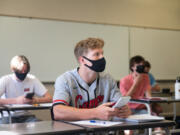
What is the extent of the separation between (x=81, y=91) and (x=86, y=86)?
59mm

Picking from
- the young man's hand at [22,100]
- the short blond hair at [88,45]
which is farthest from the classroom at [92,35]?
the short blond hair at [88,45]

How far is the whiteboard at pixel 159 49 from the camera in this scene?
618cm

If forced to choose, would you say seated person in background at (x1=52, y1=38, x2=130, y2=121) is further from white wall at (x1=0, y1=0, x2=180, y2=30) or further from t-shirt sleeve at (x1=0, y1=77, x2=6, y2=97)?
white wall at (x1=0, y1=0, x2=180, y2=30)

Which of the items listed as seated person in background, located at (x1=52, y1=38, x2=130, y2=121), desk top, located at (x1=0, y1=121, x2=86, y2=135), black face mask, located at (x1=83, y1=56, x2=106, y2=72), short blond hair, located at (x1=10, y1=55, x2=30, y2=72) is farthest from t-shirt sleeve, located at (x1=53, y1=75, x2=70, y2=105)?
short blond hair, located at (x1=10, y1=55, x2=30, y2=72)

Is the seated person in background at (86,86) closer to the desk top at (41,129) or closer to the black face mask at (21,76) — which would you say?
the desk top at (41,129)

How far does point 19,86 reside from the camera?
389 cm

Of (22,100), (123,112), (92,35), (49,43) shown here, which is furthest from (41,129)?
(92,35)

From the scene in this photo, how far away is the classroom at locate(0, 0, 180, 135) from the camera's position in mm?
5117

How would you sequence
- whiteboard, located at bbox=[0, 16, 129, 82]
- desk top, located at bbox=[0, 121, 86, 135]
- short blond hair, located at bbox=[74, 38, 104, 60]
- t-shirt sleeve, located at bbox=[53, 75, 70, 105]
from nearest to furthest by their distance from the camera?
desk top, located at bbox=[0, 121, 86, 135] → t-shirt sleeve, located at bbox=[53, 75, 70, 105] → short blond hair, located at bbox=[74, 38, 104, 60] → whiteboard, located at bbox=[0, 16, 129, 82]

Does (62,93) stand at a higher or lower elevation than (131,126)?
higher

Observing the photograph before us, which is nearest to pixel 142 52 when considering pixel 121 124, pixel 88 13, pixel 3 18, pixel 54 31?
pixel 88 13

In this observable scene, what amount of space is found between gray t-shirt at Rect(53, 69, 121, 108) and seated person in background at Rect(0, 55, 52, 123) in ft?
4.63

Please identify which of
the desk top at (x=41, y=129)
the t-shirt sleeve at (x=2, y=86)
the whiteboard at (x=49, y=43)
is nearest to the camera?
the desk top at (x=41, y=129)

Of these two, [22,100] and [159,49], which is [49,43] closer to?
[22,100]
